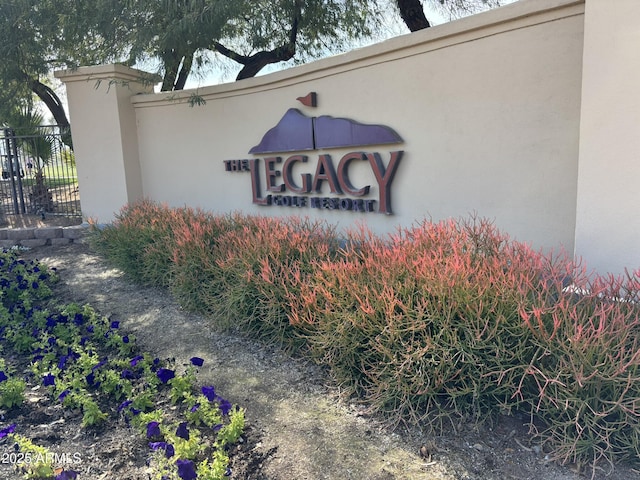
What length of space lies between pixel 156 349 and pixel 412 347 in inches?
98.3

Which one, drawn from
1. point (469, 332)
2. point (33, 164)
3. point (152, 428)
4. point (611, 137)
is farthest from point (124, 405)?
point (33, 164)

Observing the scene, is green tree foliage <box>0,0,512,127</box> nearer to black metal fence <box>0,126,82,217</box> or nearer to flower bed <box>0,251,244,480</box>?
black metal fence <box>0,126,82,217</box>

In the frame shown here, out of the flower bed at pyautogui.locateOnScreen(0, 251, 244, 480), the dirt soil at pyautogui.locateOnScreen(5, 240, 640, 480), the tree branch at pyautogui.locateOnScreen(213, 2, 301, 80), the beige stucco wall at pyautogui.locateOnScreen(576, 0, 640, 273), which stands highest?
the tree branch at pyautogui.locateOnScreen(213, 2, 301, 80)

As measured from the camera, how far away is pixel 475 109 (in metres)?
5.27

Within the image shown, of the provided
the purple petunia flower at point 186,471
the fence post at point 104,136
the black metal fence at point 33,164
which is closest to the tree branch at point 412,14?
the fence post at point 104,136

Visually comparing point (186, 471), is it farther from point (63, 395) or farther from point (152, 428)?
point (63, 395)

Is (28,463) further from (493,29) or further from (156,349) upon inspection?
(493,29)

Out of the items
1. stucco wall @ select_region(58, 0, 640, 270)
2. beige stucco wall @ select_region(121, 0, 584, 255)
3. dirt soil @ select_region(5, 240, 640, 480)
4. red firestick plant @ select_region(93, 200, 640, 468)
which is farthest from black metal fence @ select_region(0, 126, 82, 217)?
red firestick plant @ select_region(93, 200, 640, 468)

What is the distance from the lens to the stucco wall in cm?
366

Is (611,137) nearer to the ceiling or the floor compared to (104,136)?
nearer to the floor

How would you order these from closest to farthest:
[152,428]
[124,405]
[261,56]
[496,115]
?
[152,428]
[124,405]
[496,115]
[261,56]

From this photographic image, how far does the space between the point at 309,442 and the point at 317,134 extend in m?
4.91

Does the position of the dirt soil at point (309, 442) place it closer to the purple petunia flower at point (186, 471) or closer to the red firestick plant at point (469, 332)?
the red firestick plant at point (469, 332)

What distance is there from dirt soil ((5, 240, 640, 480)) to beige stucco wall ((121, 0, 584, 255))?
2636 mm
